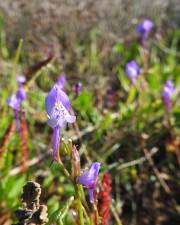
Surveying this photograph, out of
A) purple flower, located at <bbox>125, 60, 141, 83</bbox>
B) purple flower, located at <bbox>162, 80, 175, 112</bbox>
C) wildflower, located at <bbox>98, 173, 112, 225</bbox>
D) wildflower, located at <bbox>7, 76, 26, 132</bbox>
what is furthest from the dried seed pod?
purple flower, located at <bbox>125, 60, 141, 83</bbox>

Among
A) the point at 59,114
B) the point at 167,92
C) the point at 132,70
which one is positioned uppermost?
the point at 132,70

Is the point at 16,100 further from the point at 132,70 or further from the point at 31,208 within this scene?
the point at 31,208

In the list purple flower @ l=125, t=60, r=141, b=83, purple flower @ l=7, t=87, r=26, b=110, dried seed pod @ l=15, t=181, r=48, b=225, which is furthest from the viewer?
purple flower @ l=125, t=60, r=141, b=83

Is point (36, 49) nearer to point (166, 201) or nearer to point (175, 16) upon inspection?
point (175, 16)

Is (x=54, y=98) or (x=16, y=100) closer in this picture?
(x=54, y=98)

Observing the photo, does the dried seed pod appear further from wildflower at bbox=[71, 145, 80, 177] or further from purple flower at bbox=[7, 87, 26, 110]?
purple flower at bbox=[7, 87, 26, 110]

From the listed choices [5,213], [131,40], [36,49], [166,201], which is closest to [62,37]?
[36,49]

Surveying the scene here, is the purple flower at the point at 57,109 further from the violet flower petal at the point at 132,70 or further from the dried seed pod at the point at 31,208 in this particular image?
the violet flower petal at the point at 132,70

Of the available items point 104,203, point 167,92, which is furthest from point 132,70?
point 104,203
